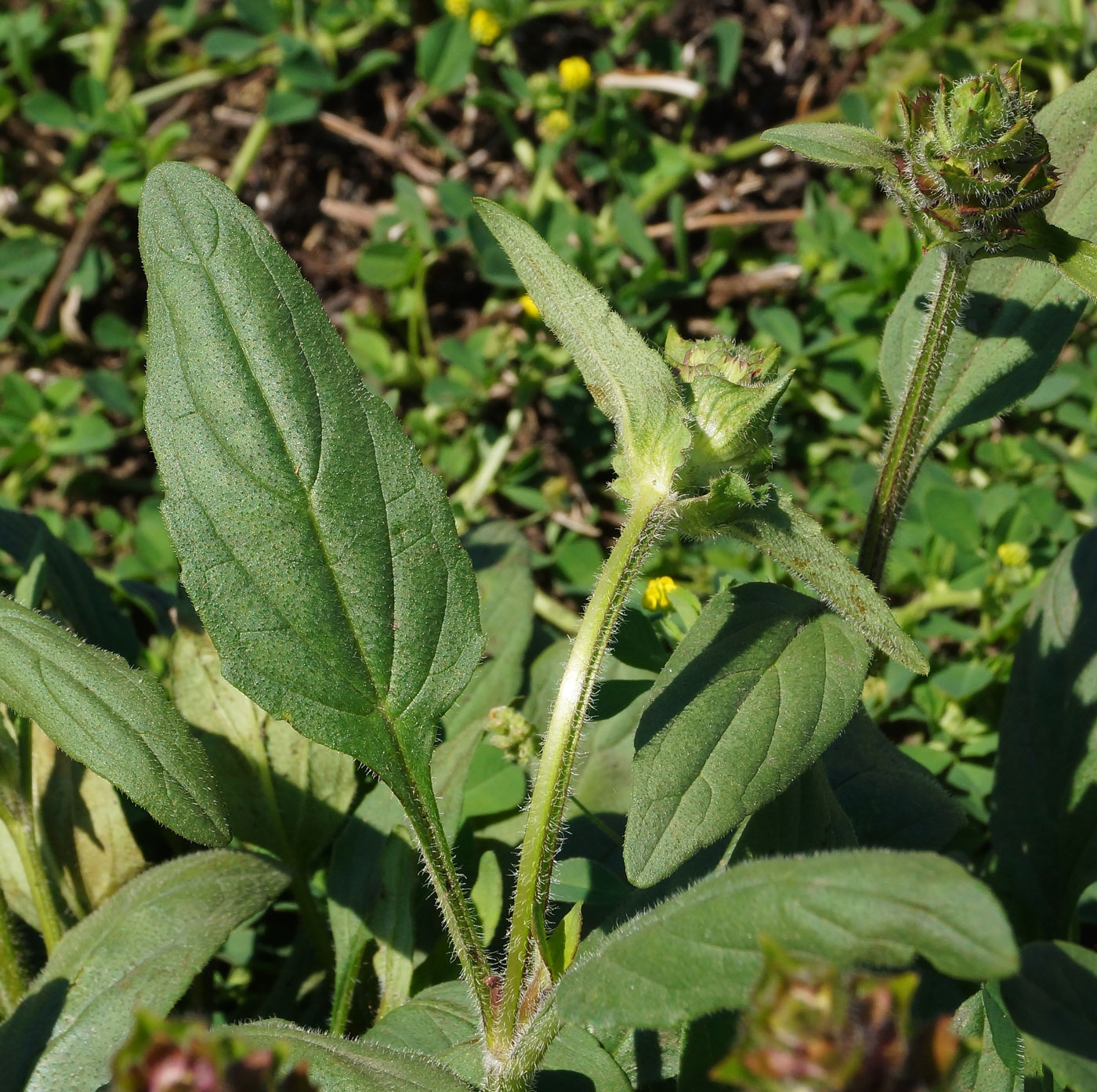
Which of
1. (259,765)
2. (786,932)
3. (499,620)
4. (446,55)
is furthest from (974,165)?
(446,55)

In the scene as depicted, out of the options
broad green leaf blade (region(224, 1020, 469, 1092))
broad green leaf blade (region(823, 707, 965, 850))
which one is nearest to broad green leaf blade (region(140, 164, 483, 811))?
broad green leaf blade (region(224, 1020, 469, 1092))

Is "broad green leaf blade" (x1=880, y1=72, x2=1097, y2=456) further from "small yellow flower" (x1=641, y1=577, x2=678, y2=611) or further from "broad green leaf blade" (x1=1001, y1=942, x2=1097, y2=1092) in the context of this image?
Result: "broad green leaf blade" (x1=1001, y1=942, x2=1097, y2=1092)

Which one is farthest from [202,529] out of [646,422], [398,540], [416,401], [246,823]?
[416,401]

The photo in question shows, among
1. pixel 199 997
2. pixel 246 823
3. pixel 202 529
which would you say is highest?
pixel 202 529

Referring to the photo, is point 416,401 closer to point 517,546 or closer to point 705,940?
point 517,546

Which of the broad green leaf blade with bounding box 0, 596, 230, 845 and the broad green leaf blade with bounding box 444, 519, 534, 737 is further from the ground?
the broad green leaf blade with bounding box 0, 596, 230, 845
